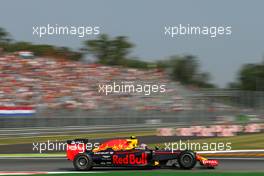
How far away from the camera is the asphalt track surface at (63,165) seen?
12.5 metres

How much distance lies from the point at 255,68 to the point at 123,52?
1215 cm

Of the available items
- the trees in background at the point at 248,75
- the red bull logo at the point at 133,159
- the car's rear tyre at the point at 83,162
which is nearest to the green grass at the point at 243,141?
the red bull logo at the point at 133,159

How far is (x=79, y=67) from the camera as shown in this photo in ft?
69.8

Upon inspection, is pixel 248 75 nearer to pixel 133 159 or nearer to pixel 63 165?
pixel 63 165

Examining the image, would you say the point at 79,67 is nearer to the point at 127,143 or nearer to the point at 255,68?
the point at 127,143

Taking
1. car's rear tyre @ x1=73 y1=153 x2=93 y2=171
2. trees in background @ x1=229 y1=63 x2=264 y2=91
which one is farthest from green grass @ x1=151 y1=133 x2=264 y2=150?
trees in background @ x1=229 y1=63 x2=264 y2=91

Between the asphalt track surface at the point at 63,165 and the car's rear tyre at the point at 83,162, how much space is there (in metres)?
0.38

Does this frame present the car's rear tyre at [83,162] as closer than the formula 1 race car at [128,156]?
No

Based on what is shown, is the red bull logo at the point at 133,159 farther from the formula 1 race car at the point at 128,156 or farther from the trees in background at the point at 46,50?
the trees in background at the point at 46,50

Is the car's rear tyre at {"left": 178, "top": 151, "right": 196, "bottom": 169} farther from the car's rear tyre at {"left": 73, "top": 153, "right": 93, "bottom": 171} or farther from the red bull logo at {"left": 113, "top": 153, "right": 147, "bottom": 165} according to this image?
the car's rear tyre at {"left": 73, "top": 153, "right": 93, "bottom": 171}

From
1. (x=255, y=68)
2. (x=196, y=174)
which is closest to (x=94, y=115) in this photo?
(x=196, y=174)

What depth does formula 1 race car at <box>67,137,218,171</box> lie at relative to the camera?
39.4 ft

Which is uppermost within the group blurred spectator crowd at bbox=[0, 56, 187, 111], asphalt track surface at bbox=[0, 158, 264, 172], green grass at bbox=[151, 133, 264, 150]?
blurred spectator crowd at bbox=[0, 56, 187, 111]

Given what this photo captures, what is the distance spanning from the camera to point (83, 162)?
12203 millimetres
